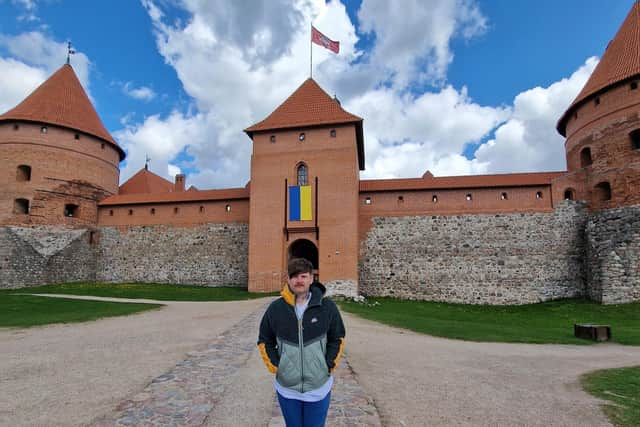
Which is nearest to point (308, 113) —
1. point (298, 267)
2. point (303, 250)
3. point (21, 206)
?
point (303, 250)

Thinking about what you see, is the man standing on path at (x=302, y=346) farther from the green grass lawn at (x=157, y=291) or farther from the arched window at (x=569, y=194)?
the arched window at (x=569, y=194)

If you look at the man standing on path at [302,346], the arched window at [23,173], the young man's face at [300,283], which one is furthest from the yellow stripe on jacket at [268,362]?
the arched window at [23,173]

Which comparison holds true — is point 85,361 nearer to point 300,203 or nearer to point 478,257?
point 300,203

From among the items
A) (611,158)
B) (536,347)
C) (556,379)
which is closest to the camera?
(556,379)

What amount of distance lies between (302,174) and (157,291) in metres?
8.59

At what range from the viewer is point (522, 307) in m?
16.2

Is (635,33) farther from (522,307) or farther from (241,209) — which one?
(241,209)

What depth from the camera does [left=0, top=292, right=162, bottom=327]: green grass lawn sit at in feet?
31.3

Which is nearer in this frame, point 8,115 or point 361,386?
point 361,386

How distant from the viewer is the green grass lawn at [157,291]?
16.2m

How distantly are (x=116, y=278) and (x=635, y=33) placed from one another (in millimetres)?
27926

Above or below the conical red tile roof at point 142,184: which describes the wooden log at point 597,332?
below

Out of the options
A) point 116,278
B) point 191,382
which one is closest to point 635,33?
point 191,382

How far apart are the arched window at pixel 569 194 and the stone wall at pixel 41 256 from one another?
24.6 m
